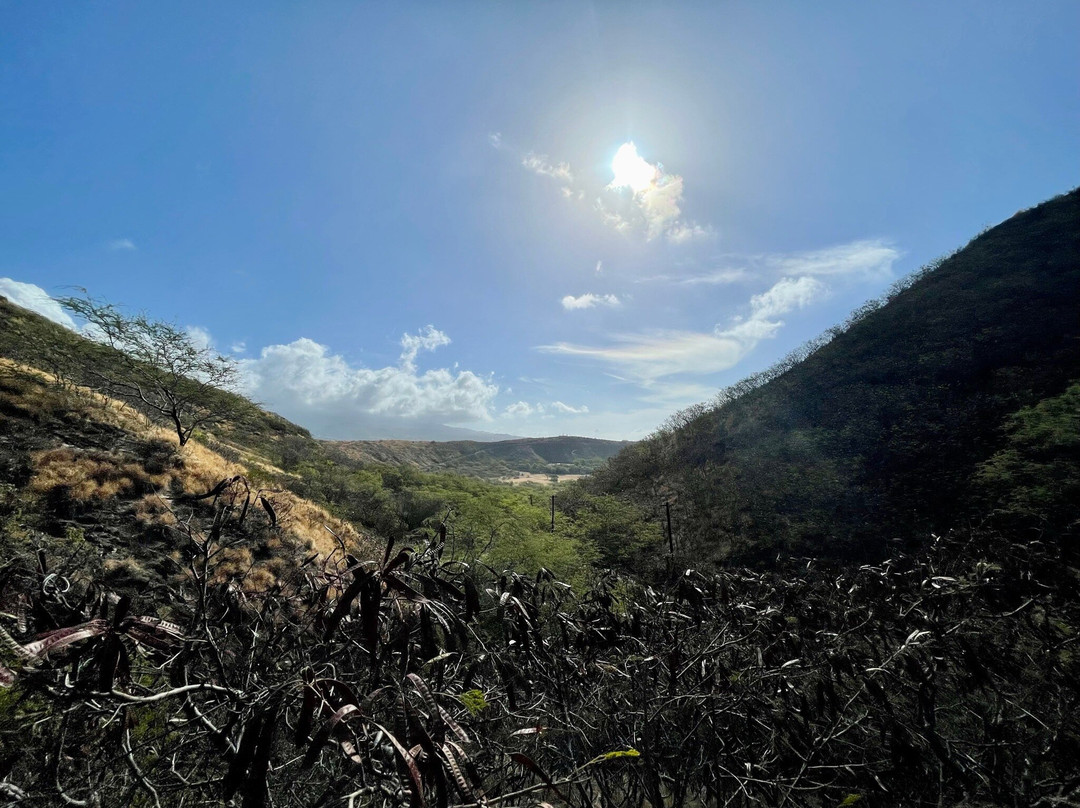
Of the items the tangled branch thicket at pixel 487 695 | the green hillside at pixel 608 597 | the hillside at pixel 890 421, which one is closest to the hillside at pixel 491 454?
the hillside at pixel 890 421

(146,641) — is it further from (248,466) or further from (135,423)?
(248,466)

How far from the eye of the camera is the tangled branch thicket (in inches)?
51.5

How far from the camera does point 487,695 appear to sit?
3070 millimetres

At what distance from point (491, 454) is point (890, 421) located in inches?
4885

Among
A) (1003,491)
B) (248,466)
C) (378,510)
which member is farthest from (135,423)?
(1003,491)

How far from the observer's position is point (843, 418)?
22.4 meters

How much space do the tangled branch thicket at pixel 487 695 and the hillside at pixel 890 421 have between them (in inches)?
445

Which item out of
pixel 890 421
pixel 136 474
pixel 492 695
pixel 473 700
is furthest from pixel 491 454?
pixel 473 700

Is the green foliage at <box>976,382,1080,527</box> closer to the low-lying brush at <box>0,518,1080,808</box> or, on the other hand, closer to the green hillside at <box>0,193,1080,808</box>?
the green hillside at <box>0,193,1080,808</box>

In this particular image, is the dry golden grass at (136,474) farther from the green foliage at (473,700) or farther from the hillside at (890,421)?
the hillside at (890,421)

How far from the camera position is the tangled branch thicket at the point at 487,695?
4.29 ft

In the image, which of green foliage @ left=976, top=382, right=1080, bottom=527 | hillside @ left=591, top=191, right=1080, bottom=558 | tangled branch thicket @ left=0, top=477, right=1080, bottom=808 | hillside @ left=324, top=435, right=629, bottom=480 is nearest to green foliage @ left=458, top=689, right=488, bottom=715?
tangled branch thicket @ left=0, top=477, right=1080, bottom=808

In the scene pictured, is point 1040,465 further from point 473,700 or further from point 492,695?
point 473,700

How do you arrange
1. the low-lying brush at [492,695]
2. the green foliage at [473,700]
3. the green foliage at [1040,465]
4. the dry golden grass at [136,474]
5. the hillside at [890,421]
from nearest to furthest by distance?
1. the low-lying brush at [492,695]
2. the green foliage at [473,700]
3. the dry golden grass at [136,474]
4. the green foliage at [1040,465]
5. the hillside at [890,421]
